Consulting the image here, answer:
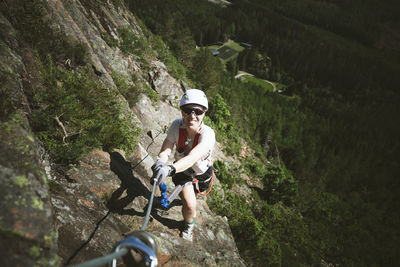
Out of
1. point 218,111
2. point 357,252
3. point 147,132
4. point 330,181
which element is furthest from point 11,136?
point 330,181

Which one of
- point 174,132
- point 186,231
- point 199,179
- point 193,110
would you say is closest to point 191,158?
point 174,132

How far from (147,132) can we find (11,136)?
6.92 meters

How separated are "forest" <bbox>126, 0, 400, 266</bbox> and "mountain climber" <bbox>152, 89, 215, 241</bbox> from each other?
503 cm

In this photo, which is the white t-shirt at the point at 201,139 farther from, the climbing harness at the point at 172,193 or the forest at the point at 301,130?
the forest at the point at 301,130

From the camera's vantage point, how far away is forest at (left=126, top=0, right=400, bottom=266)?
23100 mm

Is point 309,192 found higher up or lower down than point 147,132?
lower down

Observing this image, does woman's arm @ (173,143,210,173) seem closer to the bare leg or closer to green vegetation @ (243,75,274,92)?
the bare leg

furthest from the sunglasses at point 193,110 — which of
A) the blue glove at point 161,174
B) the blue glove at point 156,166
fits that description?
the blue glove at point 161,174

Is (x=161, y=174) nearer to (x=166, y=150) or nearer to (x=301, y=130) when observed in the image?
(x=166, y=150)

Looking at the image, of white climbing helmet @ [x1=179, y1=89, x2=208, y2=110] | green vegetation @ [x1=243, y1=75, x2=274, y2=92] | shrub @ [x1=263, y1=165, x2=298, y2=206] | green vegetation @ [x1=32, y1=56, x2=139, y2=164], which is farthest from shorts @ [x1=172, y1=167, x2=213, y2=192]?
green vegetation @ [x1=243, y1=75, x2=274, y2=92]

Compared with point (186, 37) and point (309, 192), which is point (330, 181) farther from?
point (186, 37)

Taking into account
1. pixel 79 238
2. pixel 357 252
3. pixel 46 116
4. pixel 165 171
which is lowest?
pixel 357 252

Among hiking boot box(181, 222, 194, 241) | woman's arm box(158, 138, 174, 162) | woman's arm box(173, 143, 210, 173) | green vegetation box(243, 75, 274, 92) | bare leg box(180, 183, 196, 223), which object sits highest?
woman's arm box(173, 143, 210, 173)

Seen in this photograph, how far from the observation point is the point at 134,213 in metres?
3.93
